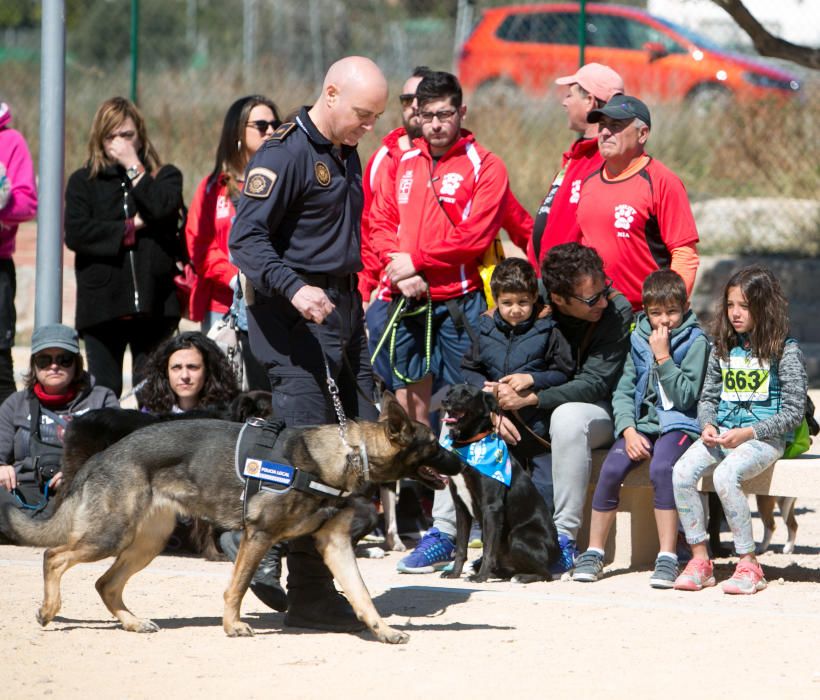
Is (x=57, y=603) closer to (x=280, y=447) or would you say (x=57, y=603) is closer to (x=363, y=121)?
(x=280, y=447)

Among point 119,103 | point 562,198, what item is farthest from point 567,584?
point 119,103

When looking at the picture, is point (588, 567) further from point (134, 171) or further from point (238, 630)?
point (134, 171)

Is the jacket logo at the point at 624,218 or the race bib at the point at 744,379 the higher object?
the jacket logo at the point at 624,218

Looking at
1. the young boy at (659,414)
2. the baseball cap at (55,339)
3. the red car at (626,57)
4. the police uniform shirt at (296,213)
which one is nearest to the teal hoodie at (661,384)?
the young boy at (659,414)

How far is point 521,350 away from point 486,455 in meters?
0.65

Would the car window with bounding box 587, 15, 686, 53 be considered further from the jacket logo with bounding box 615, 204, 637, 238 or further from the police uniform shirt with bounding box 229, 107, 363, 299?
the police uniform shirt with bounding box 229, 107, 363, 299

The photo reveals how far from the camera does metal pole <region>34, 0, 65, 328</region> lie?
320 inches

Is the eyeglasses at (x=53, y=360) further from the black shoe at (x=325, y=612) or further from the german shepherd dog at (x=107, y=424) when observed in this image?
the black shoe at (x=325, y=612)

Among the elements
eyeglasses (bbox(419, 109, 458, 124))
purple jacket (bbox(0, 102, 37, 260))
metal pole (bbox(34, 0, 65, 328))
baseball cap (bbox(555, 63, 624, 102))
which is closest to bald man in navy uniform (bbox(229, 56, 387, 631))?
eyeglasses (bbox(419, 109, 458, 124))

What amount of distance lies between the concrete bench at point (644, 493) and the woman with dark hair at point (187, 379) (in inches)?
80.2

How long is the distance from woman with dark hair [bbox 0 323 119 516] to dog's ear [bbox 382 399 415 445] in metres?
2.52

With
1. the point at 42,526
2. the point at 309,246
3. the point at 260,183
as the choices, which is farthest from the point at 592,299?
the point at 42,526

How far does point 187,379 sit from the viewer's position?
7.25 metres

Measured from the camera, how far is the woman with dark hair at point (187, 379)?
7258mm
